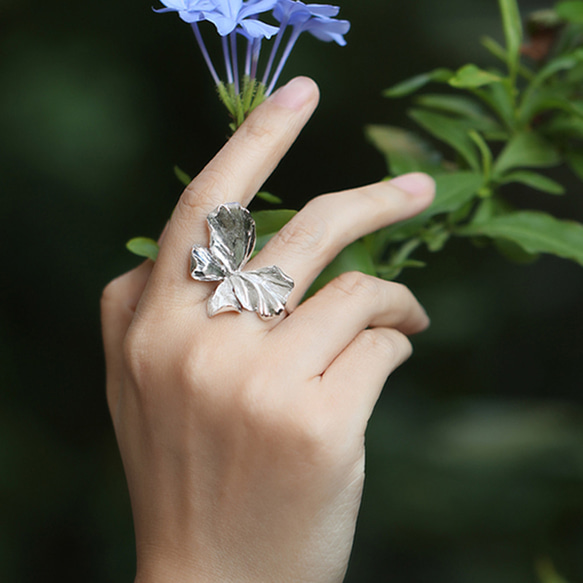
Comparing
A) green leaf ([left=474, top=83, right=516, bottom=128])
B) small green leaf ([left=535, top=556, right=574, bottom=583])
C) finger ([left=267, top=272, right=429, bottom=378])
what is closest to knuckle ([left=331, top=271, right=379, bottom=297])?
finger ([left=267, top=272, right=429, bottom=378])

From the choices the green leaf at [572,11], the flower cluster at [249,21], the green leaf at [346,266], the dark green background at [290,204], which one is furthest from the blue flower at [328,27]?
the dark green background at [290,204]

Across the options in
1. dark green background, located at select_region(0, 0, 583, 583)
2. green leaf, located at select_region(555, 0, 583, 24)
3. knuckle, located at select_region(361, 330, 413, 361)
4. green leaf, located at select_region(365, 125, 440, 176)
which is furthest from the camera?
dark green background, located at select_region(0, 0, 583, 583)

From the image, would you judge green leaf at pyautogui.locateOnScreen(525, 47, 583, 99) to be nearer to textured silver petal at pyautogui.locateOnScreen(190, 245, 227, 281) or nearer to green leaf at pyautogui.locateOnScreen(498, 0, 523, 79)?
green leaf at pyautogui.locateOnScreen(498, 0, 523, 79)

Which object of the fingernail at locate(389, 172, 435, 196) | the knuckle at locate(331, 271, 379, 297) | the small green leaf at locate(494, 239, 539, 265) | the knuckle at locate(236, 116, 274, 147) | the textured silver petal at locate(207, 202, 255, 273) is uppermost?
the knuckle at locate(236, 116, 274, 147)

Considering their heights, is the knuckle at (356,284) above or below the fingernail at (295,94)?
below

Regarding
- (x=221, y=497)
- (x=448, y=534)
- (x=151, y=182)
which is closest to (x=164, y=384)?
(x=221, y=497)

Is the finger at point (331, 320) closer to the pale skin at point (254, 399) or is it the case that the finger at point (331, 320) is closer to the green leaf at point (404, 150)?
the pale skin at point (254, 399)

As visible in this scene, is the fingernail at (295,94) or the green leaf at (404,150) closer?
the fingernail at (295,94)
